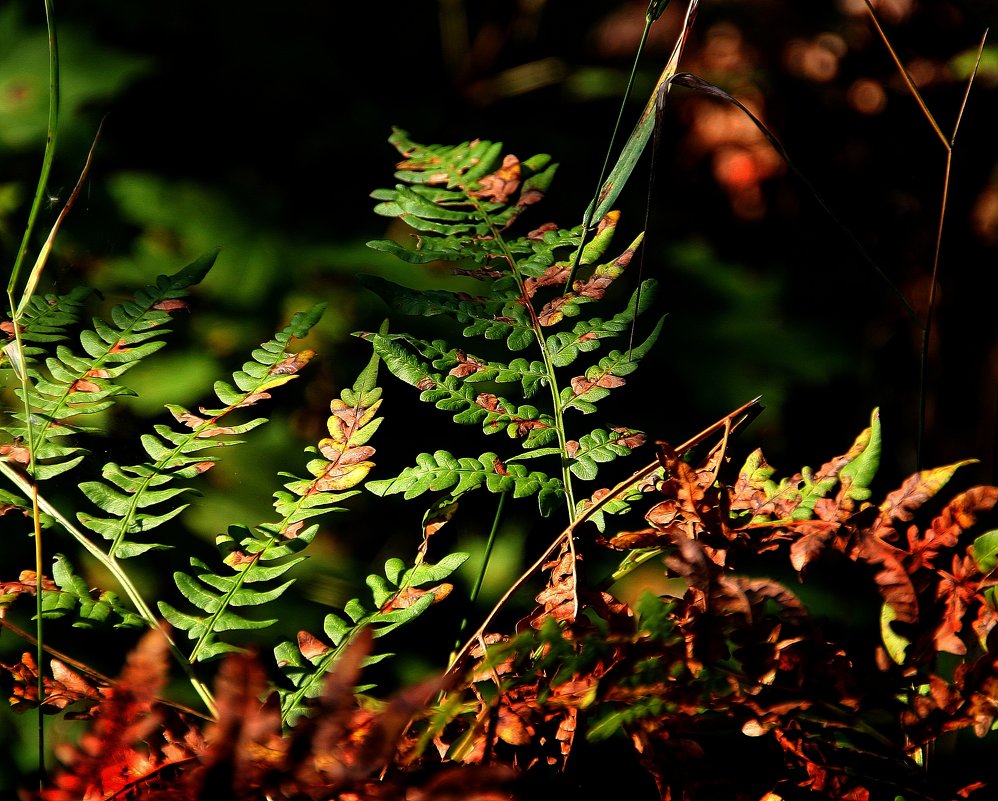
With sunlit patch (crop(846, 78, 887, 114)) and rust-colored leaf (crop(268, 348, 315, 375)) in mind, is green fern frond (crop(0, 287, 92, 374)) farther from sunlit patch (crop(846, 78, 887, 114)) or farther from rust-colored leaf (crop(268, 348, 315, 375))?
sunlit patch (crop(846, 78, 887, 114))

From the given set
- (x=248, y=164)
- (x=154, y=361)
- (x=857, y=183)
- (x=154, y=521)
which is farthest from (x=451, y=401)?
(x=857, y=183)

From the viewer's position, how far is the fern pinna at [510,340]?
54 centimetres

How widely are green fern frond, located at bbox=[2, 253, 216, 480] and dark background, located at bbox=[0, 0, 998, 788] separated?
1.47 feet

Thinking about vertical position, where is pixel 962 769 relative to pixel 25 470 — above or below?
below

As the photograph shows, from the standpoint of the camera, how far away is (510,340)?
1.95 ft

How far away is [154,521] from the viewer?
0.52 meters

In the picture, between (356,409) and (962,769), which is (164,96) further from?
(962,769)

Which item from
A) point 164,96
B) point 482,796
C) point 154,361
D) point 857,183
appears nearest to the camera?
point 482,796

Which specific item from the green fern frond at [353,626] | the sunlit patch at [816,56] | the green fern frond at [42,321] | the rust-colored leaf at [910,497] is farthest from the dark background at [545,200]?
the rust-colored leaf at [910,497]

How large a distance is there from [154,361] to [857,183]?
168cm

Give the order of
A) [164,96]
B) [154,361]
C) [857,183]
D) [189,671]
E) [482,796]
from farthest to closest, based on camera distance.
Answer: [857,183] < [164,96] < [154,361] < [189,671] < [482,796]

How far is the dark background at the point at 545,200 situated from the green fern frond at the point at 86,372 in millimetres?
447

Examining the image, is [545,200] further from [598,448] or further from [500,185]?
[598,448]

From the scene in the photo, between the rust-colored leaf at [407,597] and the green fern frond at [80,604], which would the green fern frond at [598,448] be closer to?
the rust-colored leaf at [407,597]
